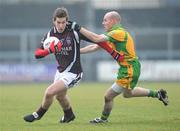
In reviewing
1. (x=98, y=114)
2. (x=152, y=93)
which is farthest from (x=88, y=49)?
(x=98, y=114)

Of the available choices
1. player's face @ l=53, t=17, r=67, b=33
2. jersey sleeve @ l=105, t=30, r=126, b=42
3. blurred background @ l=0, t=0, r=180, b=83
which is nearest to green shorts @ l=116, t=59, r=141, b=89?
jersey sleeve @ l=105, t=30, r=126, b=42

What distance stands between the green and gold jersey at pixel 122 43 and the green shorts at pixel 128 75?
0.08 metres

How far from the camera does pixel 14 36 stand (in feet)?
126

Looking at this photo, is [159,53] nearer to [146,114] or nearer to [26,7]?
[26,7]

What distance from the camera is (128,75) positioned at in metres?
12.3

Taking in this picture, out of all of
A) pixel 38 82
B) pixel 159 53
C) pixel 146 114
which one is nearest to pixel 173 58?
pixel 159 53


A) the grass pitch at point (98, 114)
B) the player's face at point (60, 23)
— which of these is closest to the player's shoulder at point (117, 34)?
the player's face at point (60, 23)

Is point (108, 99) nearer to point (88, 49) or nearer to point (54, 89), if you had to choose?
point (88, 49)

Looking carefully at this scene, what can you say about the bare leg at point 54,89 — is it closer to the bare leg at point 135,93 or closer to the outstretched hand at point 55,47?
the outstretched hand at point 55,47

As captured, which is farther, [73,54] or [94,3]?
[94,3]

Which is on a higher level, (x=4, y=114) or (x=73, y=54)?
(x=73, y=54)

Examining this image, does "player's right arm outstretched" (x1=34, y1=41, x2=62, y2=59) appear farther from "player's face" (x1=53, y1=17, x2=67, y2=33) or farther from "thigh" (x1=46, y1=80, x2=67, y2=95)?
"thigh" (x1=46, y1=80, x2=67, y2=95)

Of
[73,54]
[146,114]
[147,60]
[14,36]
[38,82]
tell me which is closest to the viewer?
[73,54]

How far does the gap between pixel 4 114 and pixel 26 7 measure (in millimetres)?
26591
